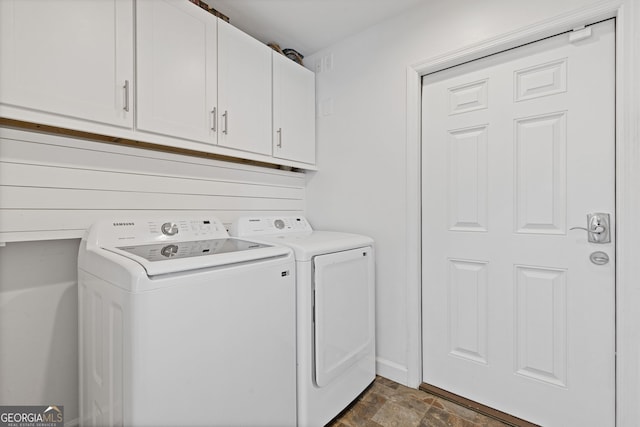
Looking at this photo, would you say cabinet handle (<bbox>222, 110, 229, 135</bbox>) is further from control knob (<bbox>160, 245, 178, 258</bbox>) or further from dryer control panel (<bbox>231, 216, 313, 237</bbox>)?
control knob (<bbox>160, 245, 178, 258</bbox>)

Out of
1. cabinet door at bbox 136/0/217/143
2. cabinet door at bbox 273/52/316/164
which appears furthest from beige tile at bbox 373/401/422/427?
cabinet door at bbox 136/0/217/143

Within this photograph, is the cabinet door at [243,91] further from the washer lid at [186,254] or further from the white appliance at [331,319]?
the washer lid at [186,254]

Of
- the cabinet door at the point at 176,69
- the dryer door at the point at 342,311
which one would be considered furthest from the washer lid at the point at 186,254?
the cabinet door at the point at 176,69

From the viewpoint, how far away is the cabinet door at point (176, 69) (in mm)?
1396

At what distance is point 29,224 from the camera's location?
1.23 meters

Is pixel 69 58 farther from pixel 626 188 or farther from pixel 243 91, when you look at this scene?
pixel 626 188

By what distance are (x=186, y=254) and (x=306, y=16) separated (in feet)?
5.56

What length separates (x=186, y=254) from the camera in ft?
3.88

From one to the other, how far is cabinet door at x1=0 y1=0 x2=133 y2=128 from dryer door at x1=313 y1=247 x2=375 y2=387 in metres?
1.20

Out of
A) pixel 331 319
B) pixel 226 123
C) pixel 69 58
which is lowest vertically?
pixel 331 319

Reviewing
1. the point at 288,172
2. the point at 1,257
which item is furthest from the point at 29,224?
the point at 288,172

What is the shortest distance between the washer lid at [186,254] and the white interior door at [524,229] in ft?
3.66

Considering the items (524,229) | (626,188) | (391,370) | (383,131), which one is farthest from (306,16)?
(391,370)

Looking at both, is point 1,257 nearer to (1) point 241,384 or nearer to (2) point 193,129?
(2) point 193,129
